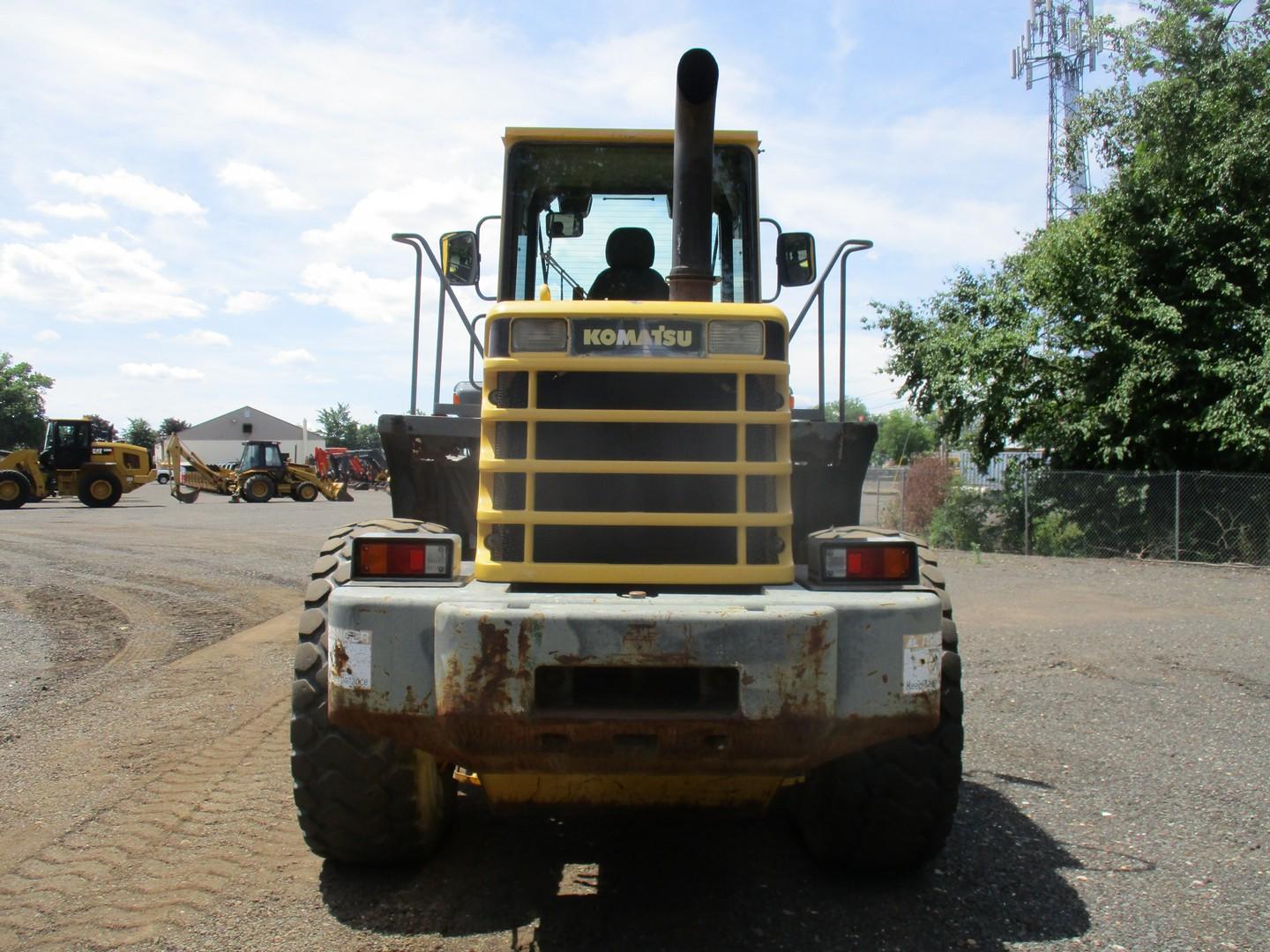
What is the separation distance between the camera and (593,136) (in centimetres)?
471

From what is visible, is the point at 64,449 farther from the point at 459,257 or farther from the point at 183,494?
the point at 459,257

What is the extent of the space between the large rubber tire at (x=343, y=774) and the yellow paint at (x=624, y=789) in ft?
0.96

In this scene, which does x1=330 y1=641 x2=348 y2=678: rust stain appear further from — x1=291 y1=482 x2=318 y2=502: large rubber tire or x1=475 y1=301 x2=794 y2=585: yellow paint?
x1=291 y1=482 x2=318 y2=502: large rubber tire

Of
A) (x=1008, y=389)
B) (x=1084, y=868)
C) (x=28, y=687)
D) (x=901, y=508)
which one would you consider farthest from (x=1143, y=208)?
(x=28, y=687)

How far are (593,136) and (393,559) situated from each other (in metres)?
2.34

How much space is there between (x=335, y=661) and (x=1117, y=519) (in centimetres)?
1595

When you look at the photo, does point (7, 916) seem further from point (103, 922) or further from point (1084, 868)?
point (1084, 868)

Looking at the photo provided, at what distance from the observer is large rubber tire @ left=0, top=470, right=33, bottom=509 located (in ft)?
93.6

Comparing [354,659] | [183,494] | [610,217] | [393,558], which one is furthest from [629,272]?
[183,494]

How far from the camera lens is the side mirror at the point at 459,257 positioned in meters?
4.37

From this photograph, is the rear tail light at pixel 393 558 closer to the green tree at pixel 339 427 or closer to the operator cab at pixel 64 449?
the operator cab at pixel 64 449

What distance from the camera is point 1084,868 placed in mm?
3949

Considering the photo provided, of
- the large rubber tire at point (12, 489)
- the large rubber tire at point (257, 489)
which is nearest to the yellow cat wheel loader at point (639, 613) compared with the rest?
the large rubber tire at point (12, 489)

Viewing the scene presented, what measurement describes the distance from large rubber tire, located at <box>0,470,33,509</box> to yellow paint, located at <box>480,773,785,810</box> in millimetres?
30064
